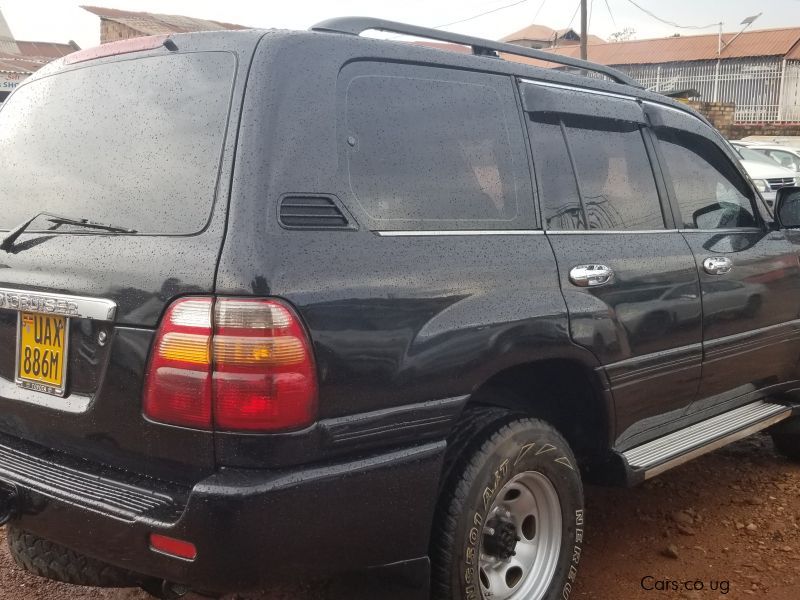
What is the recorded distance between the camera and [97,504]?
2.03m

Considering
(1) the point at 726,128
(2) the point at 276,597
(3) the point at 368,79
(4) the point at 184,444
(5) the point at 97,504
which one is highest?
(1) the point at 726,128

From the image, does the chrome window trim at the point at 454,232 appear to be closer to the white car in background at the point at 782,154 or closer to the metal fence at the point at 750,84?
the white car in background at the point at 782,154

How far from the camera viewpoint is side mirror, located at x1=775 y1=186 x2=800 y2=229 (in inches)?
151

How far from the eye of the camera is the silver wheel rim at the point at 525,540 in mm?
2541

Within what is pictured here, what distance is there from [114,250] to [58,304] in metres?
0.21

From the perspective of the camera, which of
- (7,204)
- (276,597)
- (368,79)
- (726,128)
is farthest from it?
(726,128)

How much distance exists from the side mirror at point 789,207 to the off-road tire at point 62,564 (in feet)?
10.5

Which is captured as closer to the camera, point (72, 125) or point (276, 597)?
point (72, 125)

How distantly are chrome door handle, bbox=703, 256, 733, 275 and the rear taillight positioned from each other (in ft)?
6.55

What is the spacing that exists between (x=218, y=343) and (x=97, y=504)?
1.73ft

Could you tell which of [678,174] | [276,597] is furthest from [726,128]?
[276,597]

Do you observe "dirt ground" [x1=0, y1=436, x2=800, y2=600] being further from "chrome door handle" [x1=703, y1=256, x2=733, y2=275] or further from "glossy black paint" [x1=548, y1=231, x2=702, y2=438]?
"chrome door handle" [x1=703, y1=256, x2=733, y2=275]

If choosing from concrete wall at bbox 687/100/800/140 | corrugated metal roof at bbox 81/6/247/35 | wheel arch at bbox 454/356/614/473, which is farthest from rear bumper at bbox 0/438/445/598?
concrete wall at bbox 687/100/800/140

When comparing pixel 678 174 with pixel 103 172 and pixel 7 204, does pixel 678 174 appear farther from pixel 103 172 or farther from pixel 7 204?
pixel 7 204
